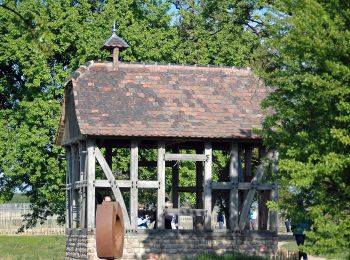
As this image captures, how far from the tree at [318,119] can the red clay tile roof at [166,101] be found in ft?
34.0

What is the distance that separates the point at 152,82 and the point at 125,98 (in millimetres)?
1343

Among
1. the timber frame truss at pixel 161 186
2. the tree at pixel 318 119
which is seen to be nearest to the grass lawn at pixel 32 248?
the timber frame truss at pixel 161 186

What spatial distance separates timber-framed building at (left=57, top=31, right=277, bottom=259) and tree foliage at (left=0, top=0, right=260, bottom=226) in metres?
8.43

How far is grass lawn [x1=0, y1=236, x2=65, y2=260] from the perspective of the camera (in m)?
39.1

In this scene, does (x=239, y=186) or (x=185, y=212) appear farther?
(x=239, y=186)

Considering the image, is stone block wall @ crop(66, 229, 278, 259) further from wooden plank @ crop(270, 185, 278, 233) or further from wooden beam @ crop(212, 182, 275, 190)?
wooden beam @ crop(212, 182, 275, 190)

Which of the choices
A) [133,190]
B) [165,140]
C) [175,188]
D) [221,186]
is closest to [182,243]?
[221,186]

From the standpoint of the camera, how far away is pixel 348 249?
67.9ft

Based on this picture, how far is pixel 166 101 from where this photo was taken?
34656 millimetres

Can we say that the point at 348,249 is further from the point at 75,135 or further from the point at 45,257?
the point at 45,257

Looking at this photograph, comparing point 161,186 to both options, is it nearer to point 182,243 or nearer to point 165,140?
point 165,140

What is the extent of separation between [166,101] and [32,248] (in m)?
14.7

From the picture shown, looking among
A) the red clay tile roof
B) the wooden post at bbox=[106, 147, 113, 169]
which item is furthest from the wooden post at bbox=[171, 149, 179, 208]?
the red clay tile roof

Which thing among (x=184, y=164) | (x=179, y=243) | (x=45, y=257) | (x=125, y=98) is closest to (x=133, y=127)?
(x=125, y=98)
